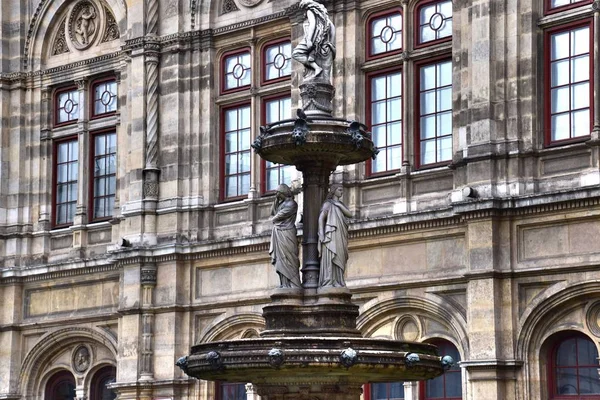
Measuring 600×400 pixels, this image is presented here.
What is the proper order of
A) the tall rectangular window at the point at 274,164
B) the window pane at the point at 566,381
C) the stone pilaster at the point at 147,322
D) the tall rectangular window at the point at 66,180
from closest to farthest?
the window pane at the point at 566,381, the tall rectangular window at the point at 274,164, the stone pilaster at the point at 147,322, the tall rectangular window at the point at 66,180

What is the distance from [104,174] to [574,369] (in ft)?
42.3

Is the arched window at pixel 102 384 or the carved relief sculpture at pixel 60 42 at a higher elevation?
the carved relief sculpture at pixel 60 42

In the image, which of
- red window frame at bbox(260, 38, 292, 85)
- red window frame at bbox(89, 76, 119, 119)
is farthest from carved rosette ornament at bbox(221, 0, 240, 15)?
red window frame at bbox(89, 76, 119, 119)

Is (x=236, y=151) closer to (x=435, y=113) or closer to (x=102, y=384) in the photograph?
(x=435, y=113)

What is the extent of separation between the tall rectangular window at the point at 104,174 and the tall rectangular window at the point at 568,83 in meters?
11.4

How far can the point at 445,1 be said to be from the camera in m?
29.3

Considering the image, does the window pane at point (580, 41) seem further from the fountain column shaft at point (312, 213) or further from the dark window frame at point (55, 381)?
the dark window frame at point (55, 381)

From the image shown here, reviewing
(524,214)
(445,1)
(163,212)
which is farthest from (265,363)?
(163,212)

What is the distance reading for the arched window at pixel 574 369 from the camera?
2639 cm

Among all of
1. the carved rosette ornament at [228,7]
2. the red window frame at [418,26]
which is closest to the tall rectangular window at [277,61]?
the carved rosette ornament at [228,7]

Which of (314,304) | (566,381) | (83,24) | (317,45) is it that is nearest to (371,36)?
(566,381)

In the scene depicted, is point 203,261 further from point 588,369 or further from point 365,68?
point 588,369

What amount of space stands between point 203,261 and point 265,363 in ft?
46.4

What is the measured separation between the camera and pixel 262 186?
32062mm
